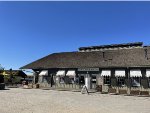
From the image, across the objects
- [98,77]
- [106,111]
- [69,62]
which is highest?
[69,62]

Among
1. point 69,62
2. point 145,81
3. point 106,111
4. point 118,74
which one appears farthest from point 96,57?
point 106,111

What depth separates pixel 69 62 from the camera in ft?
118

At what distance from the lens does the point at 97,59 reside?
3441 centimetres

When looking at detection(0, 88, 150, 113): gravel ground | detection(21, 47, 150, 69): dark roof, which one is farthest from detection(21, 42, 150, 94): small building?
detection(0, 88, 150, 113): gravel ground

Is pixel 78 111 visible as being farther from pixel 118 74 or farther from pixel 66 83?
pixel 66 83

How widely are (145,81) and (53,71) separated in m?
14.0

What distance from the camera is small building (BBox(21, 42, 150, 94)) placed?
94.3 ft

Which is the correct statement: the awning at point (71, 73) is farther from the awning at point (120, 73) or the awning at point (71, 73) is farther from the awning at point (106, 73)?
the awning at point (120, 73)

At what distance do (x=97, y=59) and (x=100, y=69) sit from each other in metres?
2.98

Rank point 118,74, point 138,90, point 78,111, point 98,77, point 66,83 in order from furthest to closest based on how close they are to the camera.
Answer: point 66,83 → point 98,77 → point 118,74 → point 138,90 → point 78,111

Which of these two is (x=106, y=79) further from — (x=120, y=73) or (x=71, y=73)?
(x=71, y=73)

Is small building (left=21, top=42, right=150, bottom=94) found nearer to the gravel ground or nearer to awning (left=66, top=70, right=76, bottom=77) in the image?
awning (left=66, top=70, right=76, bottom=77)

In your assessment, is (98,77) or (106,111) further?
(98,77)

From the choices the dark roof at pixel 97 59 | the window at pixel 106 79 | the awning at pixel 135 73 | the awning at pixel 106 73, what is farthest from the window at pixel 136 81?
the window at pixel 106 79
